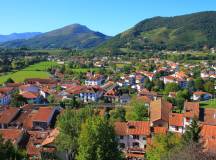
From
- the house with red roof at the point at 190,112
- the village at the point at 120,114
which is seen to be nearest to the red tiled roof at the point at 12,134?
the village at the point at 120,114

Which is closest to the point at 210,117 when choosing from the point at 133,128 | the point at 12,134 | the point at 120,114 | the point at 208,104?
the point at 120,114

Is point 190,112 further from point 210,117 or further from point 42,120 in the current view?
point 42,120

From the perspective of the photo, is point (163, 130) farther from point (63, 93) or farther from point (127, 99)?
point (63, 93)

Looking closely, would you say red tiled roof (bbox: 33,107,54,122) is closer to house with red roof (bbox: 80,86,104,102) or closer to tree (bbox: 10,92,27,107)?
tree (bbox: 10,92,27,107)

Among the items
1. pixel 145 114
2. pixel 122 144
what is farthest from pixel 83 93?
pixel 122 144

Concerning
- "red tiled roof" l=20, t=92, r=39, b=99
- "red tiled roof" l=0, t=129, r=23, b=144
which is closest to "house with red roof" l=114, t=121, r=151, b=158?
"red tiled roof" l=0, t=129, r=23, b=144

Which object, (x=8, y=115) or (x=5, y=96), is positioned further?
(x=5, y=96)

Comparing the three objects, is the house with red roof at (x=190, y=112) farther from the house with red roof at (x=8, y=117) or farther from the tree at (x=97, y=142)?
the house with red roof at (x=8, y=117)
